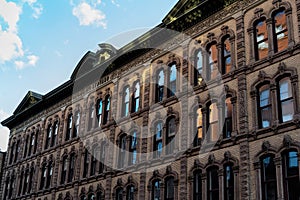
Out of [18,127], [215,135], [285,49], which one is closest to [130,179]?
[215,135]

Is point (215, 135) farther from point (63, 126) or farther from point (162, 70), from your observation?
point (63, 126)

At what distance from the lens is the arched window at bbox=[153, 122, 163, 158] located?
25.2 m

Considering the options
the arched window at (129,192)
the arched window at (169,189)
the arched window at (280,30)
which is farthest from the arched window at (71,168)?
the arched window at (280,30)

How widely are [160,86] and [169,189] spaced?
6.39 m

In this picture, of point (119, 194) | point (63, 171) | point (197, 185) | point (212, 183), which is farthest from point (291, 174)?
point (63, 171)

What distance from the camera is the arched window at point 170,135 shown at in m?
24.5

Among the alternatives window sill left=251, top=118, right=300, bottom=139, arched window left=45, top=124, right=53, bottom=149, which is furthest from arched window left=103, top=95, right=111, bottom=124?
window sill left=251, top=118, right=300, bottom=139

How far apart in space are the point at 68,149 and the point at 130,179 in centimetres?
892

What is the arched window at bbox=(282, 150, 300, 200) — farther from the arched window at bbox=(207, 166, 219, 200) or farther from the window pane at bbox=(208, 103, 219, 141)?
the window pane at bbox=(208, 103, 219, 141)

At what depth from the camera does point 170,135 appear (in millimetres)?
24844

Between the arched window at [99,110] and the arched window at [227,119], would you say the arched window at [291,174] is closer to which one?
the arched window at [227,119]

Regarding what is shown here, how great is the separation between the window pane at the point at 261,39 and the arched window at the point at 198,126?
4.20 meters

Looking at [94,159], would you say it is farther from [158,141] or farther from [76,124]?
[158,141]

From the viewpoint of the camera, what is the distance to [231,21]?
Result: 77.3 ft
